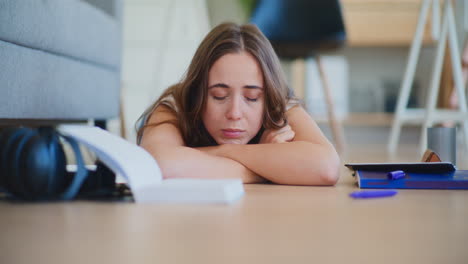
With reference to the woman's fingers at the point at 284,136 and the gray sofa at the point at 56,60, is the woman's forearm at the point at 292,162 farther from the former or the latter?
the gray sofa at the point at 56,60

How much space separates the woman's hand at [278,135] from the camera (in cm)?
114

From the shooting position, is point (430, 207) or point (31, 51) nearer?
point (430, 207)

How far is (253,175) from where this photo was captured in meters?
1.06

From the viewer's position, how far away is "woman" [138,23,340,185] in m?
1.02

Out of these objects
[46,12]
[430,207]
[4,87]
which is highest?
[46,12]

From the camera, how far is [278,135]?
1149 mm

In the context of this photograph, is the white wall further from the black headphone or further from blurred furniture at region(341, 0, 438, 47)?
the black headphone

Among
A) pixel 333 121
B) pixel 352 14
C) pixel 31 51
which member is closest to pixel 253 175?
pixel 31 51

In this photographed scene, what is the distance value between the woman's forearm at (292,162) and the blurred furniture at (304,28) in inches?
70.7

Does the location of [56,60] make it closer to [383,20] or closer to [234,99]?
[234,99]

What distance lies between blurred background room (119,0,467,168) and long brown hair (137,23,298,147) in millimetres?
1868

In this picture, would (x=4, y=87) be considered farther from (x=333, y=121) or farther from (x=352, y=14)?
(x=352, y=14)

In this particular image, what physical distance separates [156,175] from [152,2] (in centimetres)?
283

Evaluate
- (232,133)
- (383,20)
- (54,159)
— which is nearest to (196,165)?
(232,133)
